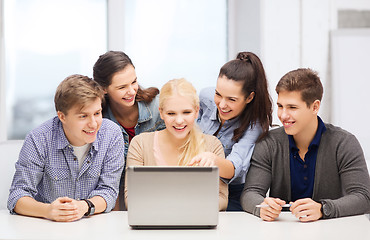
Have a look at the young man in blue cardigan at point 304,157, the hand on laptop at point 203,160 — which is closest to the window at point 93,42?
the young man in blue cardigan at point 304,157

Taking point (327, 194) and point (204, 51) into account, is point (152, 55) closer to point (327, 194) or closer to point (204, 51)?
point (204, 51)

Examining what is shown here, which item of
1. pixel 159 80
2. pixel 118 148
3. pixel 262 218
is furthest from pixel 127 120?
pixel 159 80

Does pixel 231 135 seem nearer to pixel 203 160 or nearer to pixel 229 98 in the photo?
pixel 229 98

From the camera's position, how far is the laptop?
1562mm

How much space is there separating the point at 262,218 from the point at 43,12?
2519 millimetres

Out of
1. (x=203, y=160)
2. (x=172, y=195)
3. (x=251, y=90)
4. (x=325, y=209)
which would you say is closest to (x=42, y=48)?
(x=251, y=90)

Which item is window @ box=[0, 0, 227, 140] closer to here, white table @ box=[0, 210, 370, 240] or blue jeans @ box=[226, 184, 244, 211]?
blue jeans @ box=[226, 184, 244, 211]

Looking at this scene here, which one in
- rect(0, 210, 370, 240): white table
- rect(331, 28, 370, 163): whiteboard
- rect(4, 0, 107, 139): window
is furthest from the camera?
rect(4, 0, 107, 139): window

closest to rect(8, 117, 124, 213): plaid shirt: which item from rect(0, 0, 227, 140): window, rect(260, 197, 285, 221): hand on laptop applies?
rect(260, 197, 285, 221): hand on laptop

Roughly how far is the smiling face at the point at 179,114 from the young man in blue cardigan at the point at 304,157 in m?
0.33

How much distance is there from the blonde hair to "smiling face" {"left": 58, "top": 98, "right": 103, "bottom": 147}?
0.28 m

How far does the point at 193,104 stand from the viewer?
204 centimetres

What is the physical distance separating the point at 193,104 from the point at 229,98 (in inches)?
9.9

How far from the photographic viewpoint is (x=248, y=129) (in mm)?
2225
